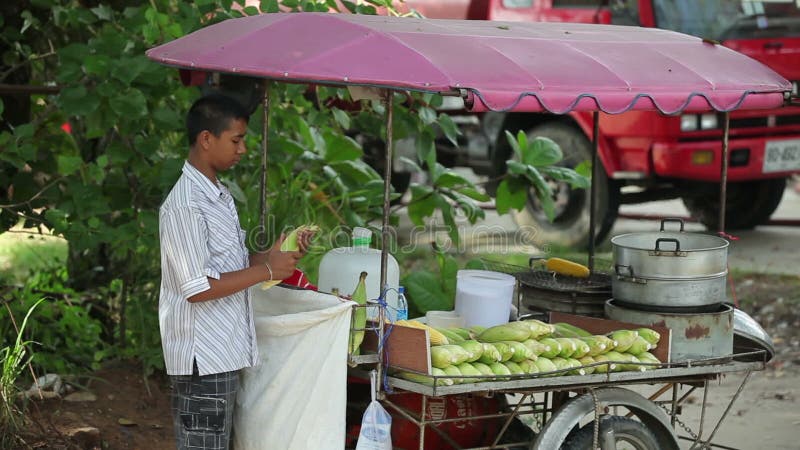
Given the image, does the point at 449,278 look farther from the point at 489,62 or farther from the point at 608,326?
the point at 489,62

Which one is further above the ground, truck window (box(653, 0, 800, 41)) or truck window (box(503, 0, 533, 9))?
truck window (box(503, 0, 533, 9))

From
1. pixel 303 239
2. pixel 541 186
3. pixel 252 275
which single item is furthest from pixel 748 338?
pixel 252 275

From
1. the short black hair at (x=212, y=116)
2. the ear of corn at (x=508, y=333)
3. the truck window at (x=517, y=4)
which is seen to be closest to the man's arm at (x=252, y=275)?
the short black hair at (x=212, y=116)

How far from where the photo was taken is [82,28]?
536 cm

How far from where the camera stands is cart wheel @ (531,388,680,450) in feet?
12.7

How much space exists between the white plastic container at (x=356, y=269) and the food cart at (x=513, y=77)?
0.33 metres

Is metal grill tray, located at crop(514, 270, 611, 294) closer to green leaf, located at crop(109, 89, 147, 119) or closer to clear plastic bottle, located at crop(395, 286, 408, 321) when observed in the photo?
clear plastic bottle, located at crop(395, 286, 408, 321)

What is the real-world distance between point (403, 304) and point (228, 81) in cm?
131

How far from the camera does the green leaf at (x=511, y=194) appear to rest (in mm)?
5660

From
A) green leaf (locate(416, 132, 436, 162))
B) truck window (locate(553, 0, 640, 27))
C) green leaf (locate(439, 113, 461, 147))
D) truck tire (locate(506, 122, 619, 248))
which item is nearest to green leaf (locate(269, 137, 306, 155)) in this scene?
green leaf (locate(416, 132, 436, 162))

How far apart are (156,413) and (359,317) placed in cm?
174

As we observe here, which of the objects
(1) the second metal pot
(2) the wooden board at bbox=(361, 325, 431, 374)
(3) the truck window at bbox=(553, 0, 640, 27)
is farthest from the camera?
(3) the truck window at bbox=(553, 0, 640, 27)

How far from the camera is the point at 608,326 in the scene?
4.24 m

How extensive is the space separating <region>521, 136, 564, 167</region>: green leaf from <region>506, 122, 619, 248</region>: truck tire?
3.15 metres
